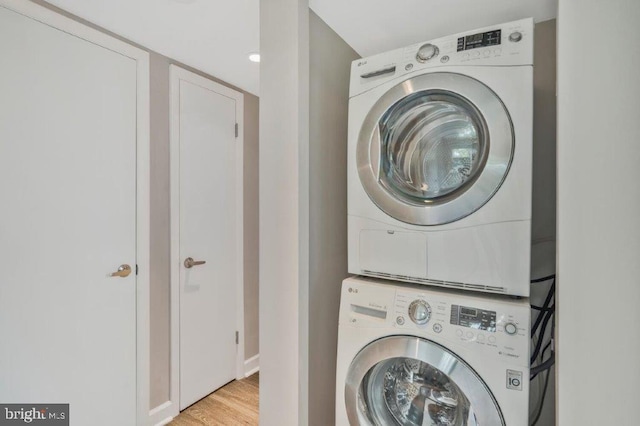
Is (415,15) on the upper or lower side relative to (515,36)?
upper

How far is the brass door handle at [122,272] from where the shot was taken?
1757 millimetres

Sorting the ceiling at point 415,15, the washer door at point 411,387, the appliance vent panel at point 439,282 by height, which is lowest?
the washer door at point 411,387

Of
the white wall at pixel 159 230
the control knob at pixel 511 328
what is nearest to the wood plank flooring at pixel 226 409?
the white wall at pixel 159 230

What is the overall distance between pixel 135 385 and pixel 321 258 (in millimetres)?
1436

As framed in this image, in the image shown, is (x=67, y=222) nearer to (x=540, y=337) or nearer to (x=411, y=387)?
(x=411, y=387)

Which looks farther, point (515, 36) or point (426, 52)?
point (426, 52)

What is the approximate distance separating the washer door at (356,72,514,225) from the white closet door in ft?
4.54

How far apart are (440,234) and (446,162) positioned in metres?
0.28

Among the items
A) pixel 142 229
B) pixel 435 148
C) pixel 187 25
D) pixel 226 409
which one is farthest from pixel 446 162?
pixel 226 409

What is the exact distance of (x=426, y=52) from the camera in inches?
46.3

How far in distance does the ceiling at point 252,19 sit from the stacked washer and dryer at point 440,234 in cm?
25

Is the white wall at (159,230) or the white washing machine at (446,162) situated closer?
the white washing machine at (446,162)

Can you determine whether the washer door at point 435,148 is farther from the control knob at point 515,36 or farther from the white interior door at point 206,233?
the white interior door at point 206,233

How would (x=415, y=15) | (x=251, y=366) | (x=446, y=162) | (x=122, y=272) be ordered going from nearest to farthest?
1. (x=446, y=162)
2. (x=415, y=15)
3. (x=122, y=272)
4. (x=251, y=366)
